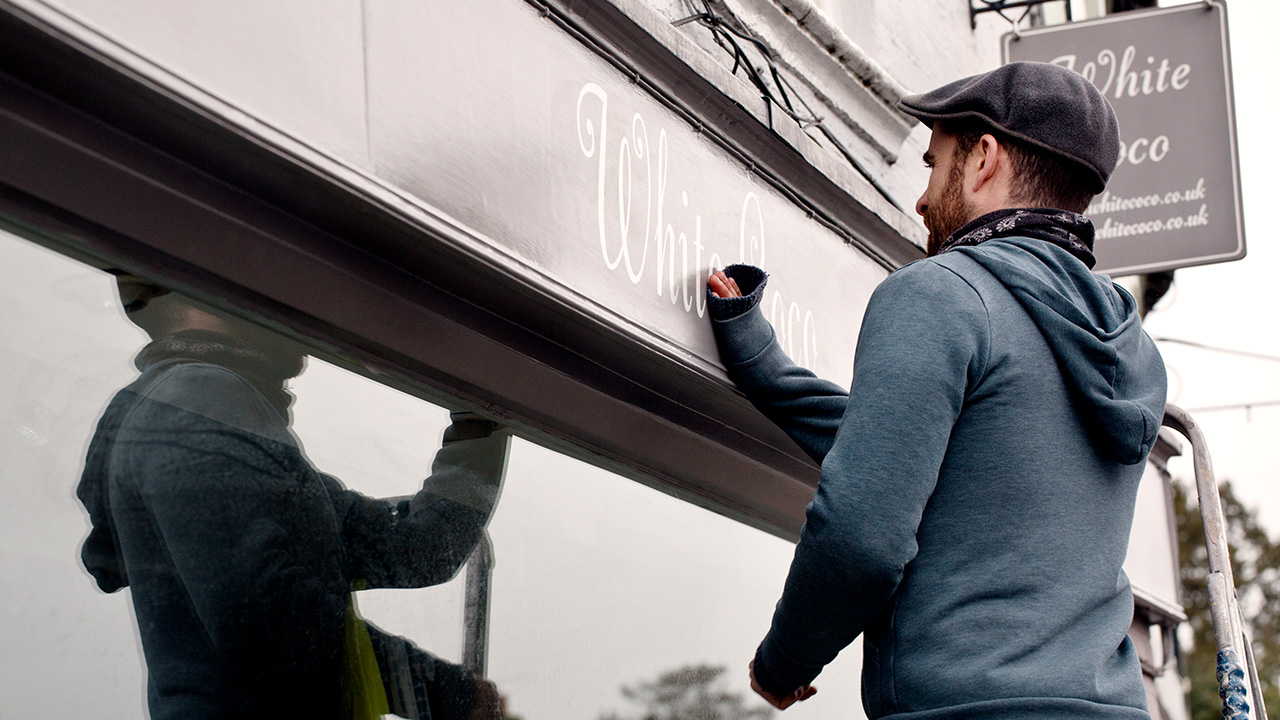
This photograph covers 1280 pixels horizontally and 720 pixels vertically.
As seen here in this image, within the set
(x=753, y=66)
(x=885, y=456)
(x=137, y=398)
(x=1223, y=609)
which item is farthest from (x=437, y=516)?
(x=753, y=66)

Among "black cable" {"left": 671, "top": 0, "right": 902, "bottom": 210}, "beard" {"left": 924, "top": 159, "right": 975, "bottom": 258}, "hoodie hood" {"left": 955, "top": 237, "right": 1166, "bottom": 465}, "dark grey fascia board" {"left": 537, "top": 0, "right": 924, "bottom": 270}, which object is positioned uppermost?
"black cable" {"left": 671, "top": 0, "right": 902, "bottom": 210}

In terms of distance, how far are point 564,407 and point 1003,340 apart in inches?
42.4

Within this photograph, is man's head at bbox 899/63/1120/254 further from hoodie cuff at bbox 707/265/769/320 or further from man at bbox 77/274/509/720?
man at bbox 77/274/509/720

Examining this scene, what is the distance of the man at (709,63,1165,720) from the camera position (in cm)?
158

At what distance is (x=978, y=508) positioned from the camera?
1667mm

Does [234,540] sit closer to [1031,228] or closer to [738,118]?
[1031,228]

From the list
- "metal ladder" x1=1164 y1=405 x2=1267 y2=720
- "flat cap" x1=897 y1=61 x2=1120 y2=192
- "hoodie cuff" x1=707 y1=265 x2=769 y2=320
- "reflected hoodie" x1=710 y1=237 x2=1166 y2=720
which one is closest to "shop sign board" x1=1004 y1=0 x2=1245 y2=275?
"metal ladder" x1=1164 y1=405 x2=1267 y2=720

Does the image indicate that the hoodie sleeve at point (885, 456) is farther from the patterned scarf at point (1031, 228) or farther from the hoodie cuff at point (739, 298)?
the hoodie cuff at point (739, 298)

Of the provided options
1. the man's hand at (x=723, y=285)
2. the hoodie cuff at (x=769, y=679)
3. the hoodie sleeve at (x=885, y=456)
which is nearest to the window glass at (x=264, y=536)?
the man's hand at (x=723, y=285)

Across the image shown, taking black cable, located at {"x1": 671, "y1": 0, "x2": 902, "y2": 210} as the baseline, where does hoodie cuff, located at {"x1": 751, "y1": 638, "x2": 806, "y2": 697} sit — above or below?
below

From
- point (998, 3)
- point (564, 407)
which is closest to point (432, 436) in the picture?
point (564, 407)

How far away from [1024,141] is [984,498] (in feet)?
2.18

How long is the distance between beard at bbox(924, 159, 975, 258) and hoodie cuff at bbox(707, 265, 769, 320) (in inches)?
21.6

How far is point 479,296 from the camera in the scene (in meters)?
2.23
